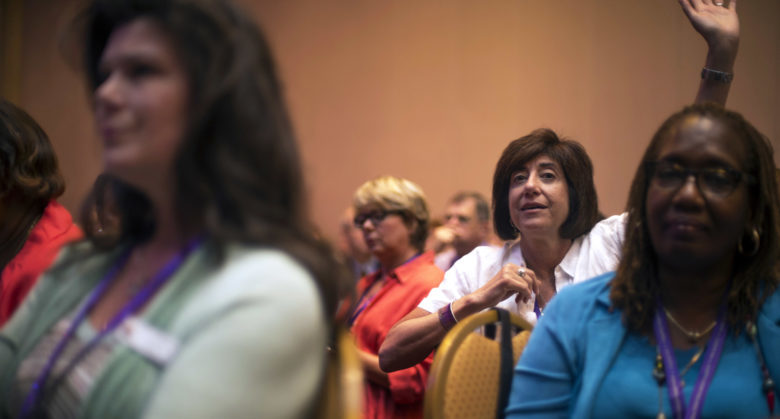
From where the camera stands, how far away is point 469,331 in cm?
163

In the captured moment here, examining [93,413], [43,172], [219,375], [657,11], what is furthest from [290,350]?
[657,11]

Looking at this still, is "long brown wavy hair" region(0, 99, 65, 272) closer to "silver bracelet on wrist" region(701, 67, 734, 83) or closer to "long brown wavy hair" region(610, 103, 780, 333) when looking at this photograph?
"long brown wavy hair" region(610, 103, 780, 333)

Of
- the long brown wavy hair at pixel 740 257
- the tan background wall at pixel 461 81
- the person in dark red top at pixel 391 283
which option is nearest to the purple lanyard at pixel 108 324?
the long brown wavy hair at pixel 740 257

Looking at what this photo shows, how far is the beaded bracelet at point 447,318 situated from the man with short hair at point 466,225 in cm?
219

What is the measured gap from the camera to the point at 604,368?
4.57 ft

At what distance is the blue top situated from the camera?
1.34 meters

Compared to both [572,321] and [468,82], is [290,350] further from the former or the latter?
[468,82]

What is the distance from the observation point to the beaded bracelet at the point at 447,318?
2.15 m

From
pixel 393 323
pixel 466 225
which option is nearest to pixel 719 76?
pixel 393 323

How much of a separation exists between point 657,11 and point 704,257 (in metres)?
4.05

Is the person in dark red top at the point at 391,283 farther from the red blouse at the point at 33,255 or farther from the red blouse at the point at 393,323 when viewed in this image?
the red blouse at the point at 33,255

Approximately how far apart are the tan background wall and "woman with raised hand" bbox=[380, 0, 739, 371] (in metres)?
2.61

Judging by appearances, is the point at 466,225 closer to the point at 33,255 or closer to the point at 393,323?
the point at 393,323

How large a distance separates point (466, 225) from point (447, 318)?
95.7 inches
